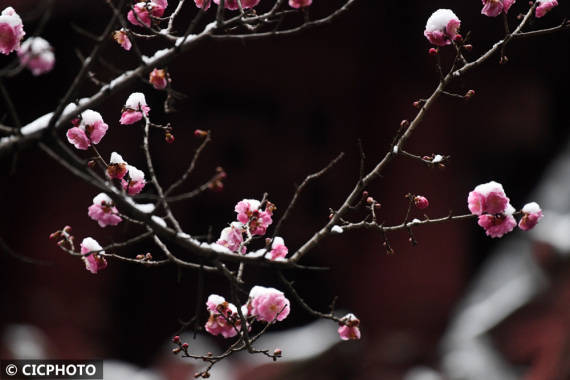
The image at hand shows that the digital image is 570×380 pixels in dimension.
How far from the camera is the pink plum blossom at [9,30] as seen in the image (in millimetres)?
1761

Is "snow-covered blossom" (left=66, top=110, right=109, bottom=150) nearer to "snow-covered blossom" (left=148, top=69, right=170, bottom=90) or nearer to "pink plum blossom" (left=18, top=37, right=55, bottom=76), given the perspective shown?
"snow-covered blossom" (left=148, top=69, right=170, bottom=90)

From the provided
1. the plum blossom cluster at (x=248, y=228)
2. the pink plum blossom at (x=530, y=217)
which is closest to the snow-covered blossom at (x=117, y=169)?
the plum blossom cluster at (x=248, y=228)

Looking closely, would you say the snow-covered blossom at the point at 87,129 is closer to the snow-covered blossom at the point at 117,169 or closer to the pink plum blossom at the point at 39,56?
the snow-covered blossom at the point at 117,169

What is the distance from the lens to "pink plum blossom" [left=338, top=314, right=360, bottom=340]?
67.4 inches

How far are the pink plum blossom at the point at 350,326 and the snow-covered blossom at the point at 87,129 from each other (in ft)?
2.54

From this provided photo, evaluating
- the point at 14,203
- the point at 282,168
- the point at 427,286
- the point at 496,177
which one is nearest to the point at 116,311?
the point at 14,203

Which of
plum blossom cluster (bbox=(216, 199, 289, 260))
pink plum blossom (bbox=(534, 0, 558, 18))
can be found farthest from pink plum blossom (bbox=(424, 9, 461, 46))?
A: plum blossom cluster (bbox=(216, 199, 289, 260))

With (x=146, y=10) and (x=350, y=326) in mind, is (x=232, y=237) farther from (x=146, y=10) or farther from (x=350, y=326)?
(x=146, y=10)

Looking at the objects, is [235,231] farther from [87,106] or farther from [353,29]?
[353,29]

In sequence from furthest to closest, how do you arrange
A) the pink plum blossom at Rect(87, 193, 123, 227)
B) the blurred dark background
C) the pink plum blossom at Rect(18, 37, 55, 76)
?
1. the blurred dark background
2. the pink plum blossom at Rect(87, 193, 123, 227)
3. the pink plum blossom at Rect(18, 37, 55, 76)

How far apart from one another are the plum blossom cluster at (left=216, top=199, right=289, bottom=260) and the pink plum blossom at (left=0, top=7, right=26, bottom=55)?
705 millimetres

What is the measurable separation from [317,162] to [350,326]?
4.96 meters

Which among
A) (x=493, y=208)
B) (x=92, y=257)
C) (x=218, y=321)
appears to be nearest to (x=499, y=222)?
(x=493, y=208)

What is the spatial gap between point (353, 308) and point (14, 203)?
3148mm
